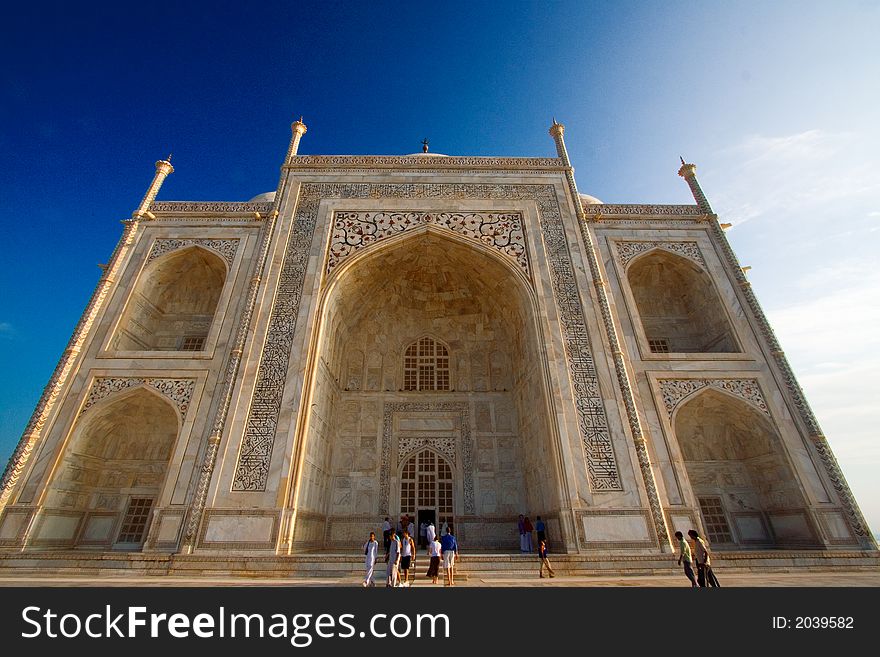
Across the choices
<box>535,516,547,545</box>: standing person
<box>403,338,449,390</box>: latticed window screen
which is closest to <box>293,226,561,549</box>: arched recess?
<box>403,338,449,390</box>: latticed window screen

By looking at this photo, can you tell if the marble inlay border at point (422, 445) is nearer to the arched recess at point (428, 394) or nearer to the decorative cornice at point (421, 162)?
the arched recess at point (428, 394)

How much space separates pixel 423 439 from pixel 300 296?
5470mm

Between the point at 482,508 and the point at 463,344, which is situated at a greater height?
the point at 463,344

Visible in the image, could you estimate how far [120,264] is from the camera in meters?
12.0

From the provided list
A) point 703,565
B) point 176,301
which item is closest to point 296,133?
point 176,301

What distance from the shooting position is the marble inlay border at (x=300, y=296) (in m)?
9.23

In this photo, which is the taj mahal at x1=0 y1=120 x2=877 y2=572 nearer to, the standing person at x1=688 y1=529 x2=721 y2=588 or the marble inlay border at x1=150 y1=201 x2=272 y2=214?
the marble inlay border at x1=150 y1=201 x2=272 y2=214

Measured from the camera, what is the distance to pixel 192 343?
41.1 ft

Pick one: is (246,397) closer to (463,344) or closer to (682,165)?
(463,344)

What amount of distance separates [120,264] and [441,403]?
1014 cm

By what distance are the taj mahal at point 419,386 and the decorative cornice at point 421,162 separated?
0.30ft

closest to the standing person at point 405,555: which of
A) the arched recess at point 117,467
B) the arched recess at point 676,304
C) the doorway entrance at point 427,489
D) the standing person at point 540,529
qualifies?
the standing person at point 540,529

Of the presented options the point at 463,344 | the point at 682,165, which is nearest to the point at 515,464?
the point at 463,344

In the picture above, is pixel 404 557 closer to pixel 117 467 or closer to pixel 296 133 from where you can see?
pixel 117 467
